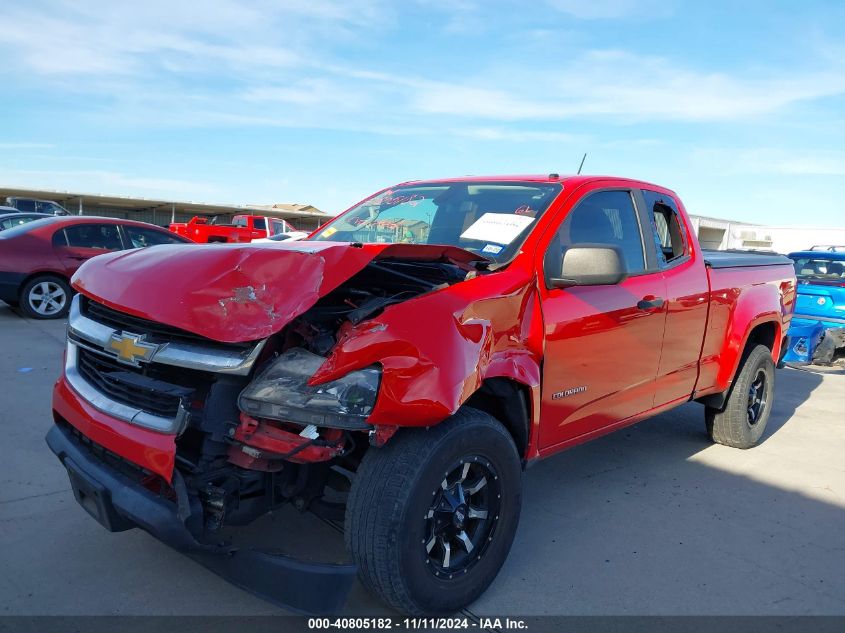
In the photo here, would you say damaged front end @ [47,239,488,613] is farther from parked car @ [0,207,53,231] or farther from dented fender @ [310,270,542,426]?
parked car @ [0,207,53,231]

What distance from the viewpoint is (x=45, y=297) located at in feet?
29.6

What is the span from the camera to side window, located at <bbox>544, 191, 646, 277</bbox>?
130 inches

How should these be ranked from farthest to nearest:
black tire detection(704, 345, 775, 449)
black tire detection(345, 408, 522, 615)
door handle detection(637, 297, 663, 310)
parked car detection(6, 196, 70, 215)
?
parked car detection(6, 196, 70, 215), black tire detection(704, 345, 775, 449), door handle detection(637, 297, 663, 310), black tire detection(345, 408, 522, 615)

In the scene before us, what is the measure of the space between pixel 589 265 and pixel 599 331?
0.47m

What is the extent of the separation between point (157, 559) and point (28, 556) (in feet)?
1.88

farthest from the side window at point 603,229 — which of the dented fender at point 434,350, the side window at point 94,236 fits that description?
the side window at point 94,236

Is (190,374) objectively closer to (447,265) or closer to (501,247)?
(447,265)

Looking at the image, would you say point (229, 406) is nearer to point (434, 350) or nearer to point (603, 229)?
point (434, 350)

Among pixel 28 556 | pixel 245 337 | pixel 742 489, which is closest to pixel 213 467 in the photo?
pixel 245 337

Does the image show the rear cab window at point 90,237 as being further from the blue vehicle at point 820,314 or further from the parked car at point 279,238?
the blue vehicle at point 820,314

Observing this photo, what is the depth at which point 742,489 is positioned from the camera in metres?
4.36

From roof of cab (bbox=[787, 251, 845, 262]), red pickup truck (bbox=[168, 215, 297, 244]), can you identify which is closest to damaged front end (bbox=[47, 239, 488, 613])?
roof of cab (bbox=[787, 251, 845, 262])

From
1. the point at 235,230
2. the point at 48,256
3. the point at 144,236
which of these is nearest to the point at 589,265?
the point at 48,256

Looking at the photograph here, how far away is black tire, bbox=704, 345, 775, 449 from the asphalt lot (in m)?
0.13
